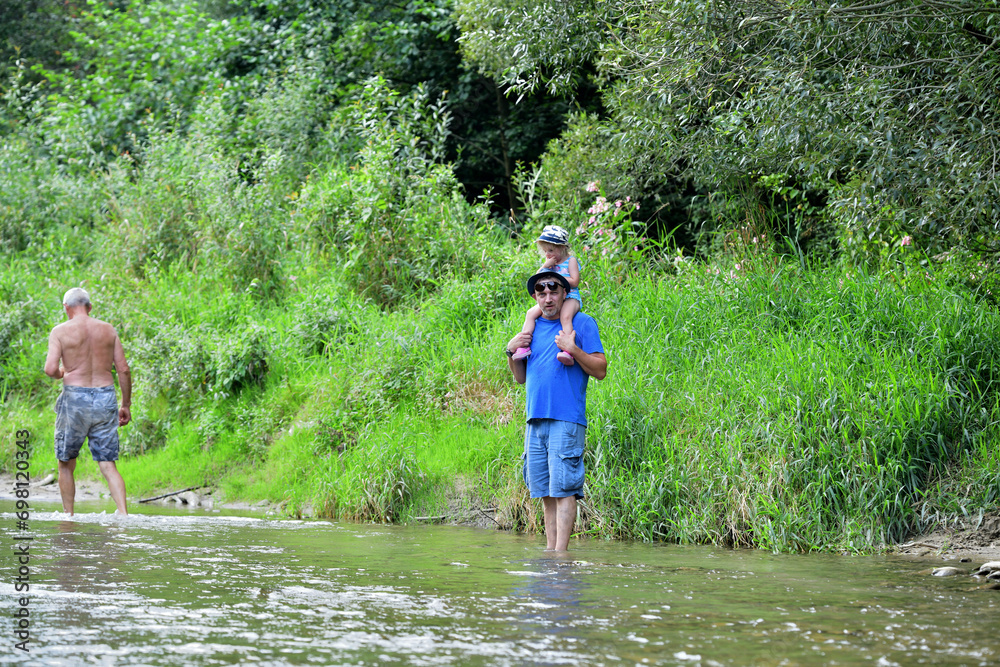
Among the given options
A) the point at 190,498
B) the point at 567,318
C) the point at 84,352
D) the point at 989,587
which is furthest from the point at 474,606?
the point at 190,498

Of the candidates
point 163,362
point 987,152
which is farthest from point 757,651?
point 163,362

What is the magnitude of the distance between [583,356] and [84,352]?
5.40 meters

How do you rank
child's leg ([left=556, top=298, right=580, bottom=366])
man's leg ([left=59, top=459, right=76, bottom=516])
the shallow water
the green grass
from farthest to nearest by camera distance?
man's leg ([left=59, top=459, right=76, bottom=516])
the green grass
child's leg ([left=556, top=298, right=580, bottom=366])
the shallow water

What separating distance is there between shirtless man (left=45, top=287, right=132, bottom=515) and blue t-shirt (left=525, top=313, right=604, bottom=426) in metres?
4.59

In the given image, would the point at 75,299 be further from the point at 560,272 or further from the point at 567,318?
the point at 567,318

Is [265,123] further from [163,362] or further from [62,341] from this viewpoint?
[62,341]

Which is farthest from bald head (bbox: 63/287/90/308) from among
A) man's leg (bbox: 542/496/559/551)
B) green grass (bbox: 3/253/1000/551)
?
man's leg (bbox: 542/496/559/551)

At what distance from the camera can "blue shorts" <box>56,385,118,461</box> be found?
9.45m

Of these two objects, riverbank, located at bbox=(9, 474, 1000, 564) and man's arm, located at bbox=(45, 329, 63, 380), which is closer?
riverbank, located at bbox=(9, 474, 1000, 564)

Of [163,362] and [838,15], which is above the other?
[838,15]

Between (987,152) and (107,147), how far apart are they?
1702 cm

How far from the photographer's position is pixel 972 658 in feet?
11.7

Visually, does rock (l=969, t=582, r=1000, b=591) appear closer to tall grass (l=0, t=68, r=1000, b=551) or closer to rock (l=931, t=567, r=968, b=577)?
rock (l=931, t=567, r=968, b=577)

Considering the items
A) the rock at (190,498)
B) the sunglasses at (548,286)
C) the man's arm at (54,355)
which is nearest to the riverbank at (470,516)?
the rock at (190,498)
